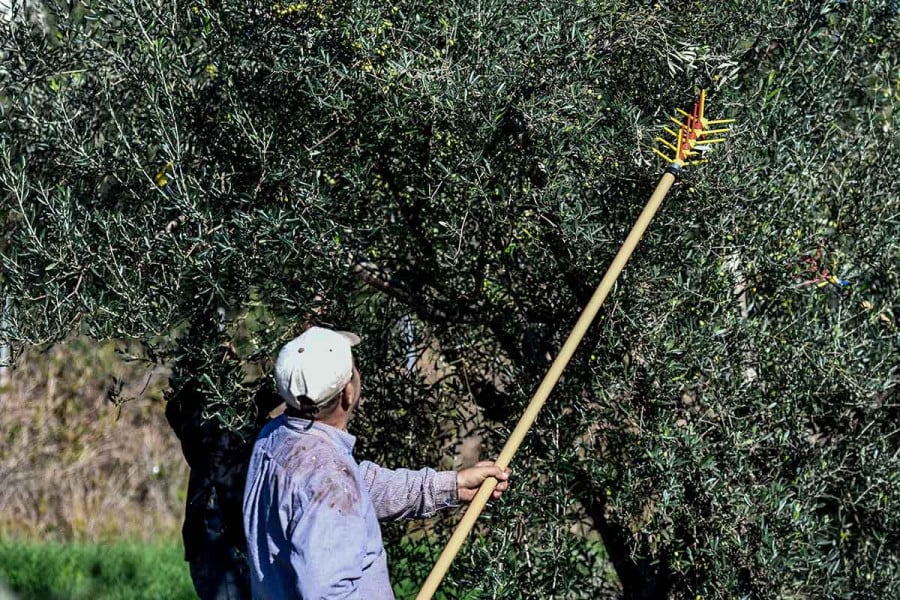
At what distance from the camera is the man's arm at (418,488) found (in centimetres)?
418

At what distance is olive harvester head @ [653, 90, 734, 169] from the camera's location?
4.66 meters

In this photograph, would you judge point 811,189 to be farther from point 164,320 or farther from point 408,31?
point 164,320

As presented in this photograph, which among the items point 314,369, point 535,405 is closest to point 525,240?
point 535,405

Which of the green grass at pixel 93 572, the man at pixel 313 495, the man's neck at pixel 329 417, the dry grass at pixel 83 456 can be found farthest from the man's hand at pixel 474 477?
the dry grass at pixel 83 456

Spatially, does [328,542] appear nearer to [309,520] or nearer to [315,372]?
[309,520]

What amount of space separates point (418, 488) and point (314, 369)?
75cm

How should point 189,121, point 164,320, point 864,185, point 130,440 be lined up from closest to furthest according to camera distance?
point 164,320 → point 189,121 → point 864,185 → point 130,440

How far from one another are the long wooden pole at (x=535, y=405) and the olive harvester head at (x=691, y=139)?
0.72ft

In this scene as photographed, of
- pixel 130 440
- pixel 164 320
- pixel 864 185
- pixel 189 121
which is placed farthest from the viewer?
pixel 130 440

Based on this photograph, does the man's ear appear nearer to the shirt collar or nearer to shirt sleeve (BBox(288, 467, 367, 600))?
the shirt collar

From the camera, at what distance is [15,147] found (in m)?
5.49

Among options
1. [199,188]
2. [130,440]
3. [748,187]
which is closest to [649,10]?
[748,187]

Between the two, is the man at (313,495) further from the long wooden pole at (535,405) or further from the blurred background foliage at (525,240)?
the blurred background foliage at (525,240)

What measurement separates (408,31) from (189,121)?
1.09 meters
